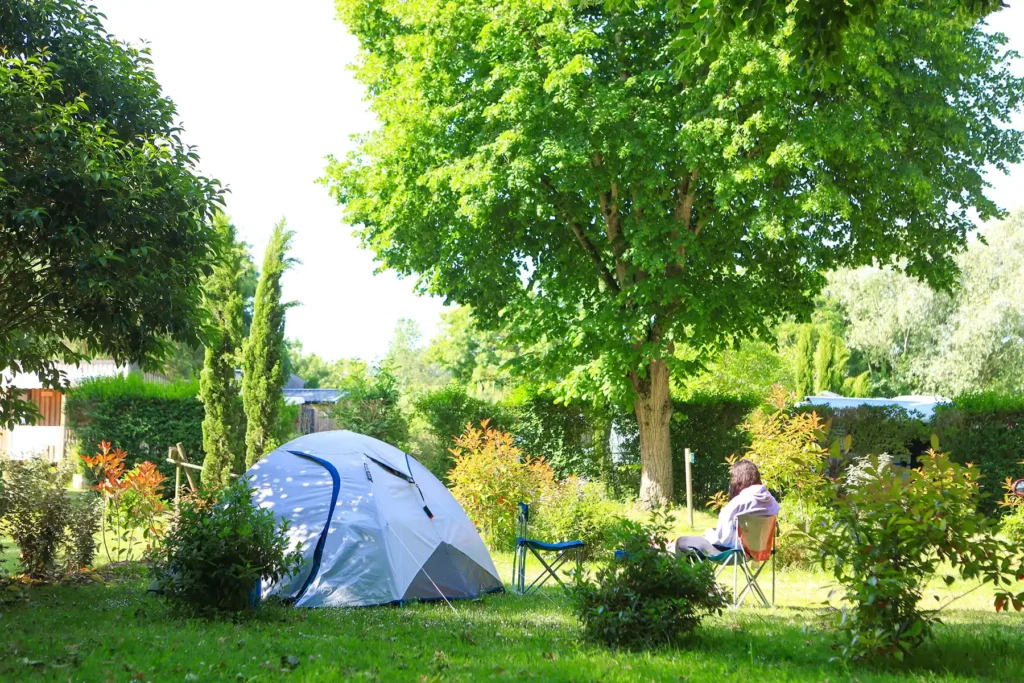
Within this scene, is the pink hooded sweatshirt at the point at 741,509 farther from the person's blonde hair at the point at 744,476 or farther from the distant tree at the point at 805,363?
the distant tree at the point at 805,363

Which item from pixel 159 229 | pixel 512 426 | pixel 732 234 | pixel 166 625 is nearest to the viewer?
pixel 166 625

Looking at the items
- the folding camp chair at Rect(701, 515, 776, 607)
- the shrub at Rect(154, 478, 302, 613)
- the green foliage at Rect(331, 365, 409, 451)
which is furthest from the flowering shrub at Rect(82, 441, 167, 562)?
the green foliage at Rect(331, 365, 409, 451)

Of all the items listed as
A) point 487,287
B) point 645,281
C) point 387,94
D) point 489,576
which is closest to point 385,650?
point 489,576

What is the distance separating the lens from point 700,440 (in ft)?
55.1

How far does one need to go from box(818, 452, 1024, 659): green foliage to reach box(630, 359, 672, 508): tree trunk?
900cm

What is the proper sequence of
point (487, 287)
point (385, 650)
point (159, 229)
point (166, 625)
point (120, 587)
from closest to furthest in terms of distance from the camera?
point (385, 650)
point (166, 625)
point (159, 229)
point (120, 587)
point (487, 287)

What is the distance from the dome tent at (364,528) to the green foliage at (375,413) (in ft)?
28.8

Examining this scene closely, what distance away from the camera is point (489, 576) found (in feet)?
29.0

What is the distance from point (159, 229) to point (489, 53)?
6702 millimetres

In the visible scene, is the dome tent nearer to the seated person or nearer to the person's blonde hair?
the seated person

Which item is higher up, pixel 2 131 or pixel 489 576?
pixel 2 131

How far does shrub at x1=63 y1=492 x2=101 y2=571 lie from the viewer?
904cm

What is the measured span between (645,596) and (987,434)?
11.7 m

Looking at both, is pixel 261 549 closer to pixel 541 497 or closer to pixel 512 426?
pixel 541 497
